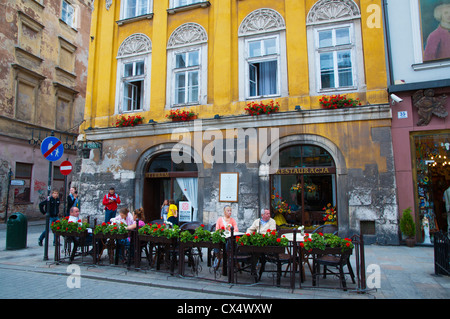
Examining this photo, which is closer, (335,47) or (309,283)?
(309,283)

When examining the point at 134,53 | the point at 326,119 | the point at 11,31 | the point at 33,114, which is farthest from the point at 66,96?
the point at 326,119

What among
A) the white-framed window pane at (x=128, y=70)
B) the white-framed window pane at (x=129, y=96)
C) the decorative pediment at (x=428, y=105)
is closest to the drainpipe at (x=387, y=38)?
the decorative pediment at (x=428, y=105)

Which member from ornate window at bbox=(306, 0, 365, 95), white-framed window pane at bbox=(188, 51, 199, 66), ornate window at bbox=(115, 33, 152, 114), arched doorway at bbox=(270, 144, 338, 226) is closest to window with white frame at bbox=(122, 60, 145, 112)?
ornate window at bbox=(115, 33, 152, 114)

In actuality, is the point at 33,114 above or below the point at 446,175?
above

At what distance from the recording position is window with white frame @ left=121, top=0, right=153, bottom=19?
45.1 feet

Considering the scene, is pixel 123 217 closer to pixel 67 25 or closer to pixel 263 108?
pixel 263 108

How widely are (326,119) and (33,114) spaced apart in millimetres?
15615

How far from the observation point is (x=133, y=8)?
13961mm

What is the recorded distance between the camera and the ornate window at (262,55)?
11227 mm

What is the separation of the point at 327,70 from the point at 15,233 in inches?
417

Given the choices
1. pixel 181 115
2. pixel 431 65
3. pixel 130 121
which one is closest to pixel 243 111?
pixel 181 115

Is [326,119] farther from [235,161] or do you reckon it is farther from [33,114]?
[33,114]

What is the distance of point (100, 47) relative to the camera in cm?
1400

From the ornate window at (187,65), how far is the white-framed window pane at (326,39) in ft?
13.4
